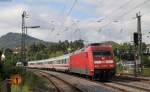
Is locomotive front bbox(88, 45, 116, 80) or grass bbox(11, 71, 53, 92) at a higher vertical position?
locomotive front bbox(88, 45, 116, 80)

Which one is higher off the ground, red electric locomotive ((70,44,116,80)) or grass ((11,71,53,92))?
red electric locomotive ((70,44,116,80))

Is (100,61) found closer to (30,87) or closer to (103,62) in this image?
(103,62)

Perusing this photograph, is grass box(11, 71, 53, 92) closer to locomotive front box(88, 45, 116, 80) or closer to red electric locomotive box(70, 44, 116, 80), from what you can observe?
red electric locomotive box(70, 44, 116, 80)

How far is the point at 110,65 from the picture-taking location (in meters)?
38.9

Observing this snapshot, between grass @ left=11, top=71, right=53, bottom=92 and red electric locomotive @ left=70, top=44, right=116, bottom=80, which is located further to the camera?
red electric locomotive @ left=70, top=44, right=116, bottom=80

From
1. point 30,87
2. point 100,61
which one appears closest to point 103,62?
point 100,61

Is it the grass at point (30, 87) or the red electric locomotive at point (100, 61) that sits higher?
the red electric locomotive at point (100, 61)

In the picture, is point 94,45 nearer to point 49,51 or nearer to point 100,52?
point 100,52

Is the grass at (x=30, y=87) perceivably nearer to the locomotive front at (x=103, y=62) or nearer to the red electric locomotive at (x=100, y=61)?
the red electric locomotive at (x=100, y=61)

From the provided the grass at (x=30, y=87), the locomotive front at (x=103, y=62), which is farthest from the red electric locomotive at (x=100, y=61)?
the grass at (x=30, y=87)

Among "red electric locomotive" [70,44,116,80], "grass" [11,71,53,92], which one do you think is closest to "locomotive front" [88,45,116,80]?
"red electric locomotive" [70,44,116,80]

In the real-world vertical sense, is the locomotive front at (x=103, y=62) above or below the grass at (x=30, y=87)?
above

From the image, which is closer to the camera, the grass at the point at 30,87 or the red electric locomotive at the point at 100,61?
the grass at the point at 30,87

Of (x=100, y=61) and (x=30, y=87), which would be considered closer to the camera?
(x=30, y=87)
